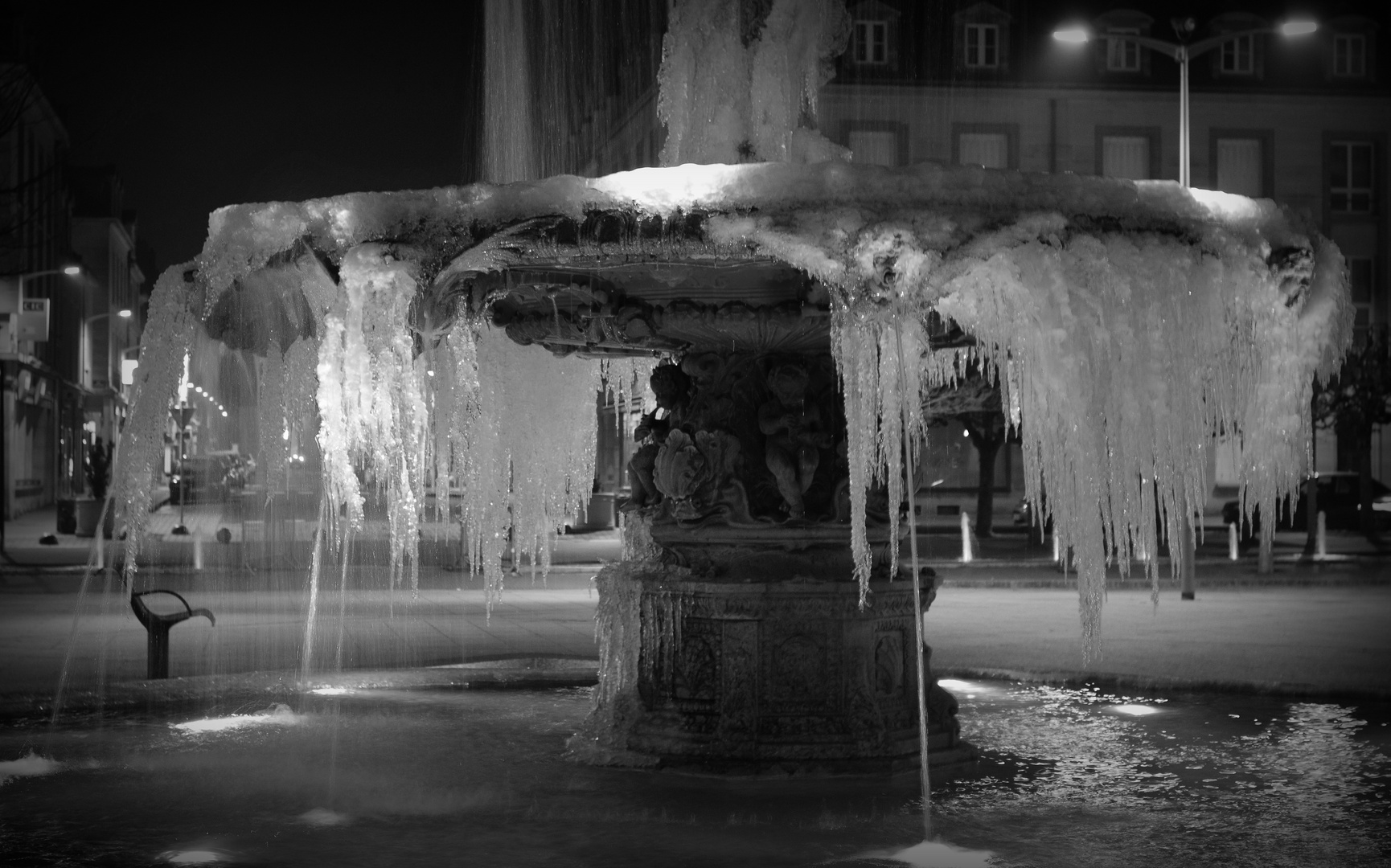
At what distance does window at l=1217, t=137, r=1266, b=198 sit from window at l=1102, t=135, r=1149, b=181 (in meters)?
2.34

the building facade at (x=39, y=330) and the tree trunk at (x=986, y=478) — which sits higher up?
the building facade at (x=39, y=330)

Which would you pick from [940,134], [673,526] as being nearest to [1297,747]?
[673,526]

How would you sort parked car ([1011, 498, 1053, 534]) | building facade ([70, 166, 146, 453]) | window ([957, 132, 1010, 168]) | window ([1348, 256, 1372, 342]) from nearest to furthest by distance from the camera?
parked car ([1011, 498, 1053, 534]), window ([957, 132, 1010, 168]), window ([1348, 256, 1372, 342]), building facade ([70, 166, 146, 453])

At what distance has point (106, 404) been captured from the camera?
80.2m

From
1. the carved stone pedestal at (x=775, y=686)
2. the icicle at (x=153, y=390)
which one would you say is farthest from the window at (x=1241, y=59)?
the icicle at (x=153, y=390)

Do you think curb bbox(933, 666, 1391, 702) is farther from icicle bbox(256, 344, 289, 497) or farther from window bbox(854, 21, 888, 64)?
window bbox(854, 21, 888, 64)

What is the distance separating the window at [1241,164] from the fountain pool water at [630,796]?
42.6 metres

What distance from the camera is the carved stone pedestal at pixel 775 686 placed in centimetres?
791

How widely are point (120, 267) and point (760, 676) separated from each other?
91131 mm

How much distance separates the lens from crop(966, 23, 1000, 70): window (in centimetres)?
4828

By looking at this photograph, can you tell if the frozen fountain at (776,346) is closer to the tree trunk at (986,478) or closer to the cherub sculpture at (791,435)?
the cherub sculpture at (791,435)

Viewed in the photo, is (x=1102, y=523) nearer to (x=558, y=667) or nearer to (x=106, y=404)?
(x=558, y=667)

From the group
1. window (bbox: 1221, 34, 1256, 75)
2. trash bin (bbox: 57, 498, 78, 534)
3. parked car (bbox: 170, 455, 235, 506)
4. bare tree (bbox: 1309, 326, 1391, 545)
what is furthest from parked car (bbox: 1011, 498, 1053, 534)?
parked car (bbox: 170, 455, 235, 506)

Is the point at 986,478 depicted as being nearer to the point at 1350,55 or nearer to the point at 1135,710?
the point at 1350,55
